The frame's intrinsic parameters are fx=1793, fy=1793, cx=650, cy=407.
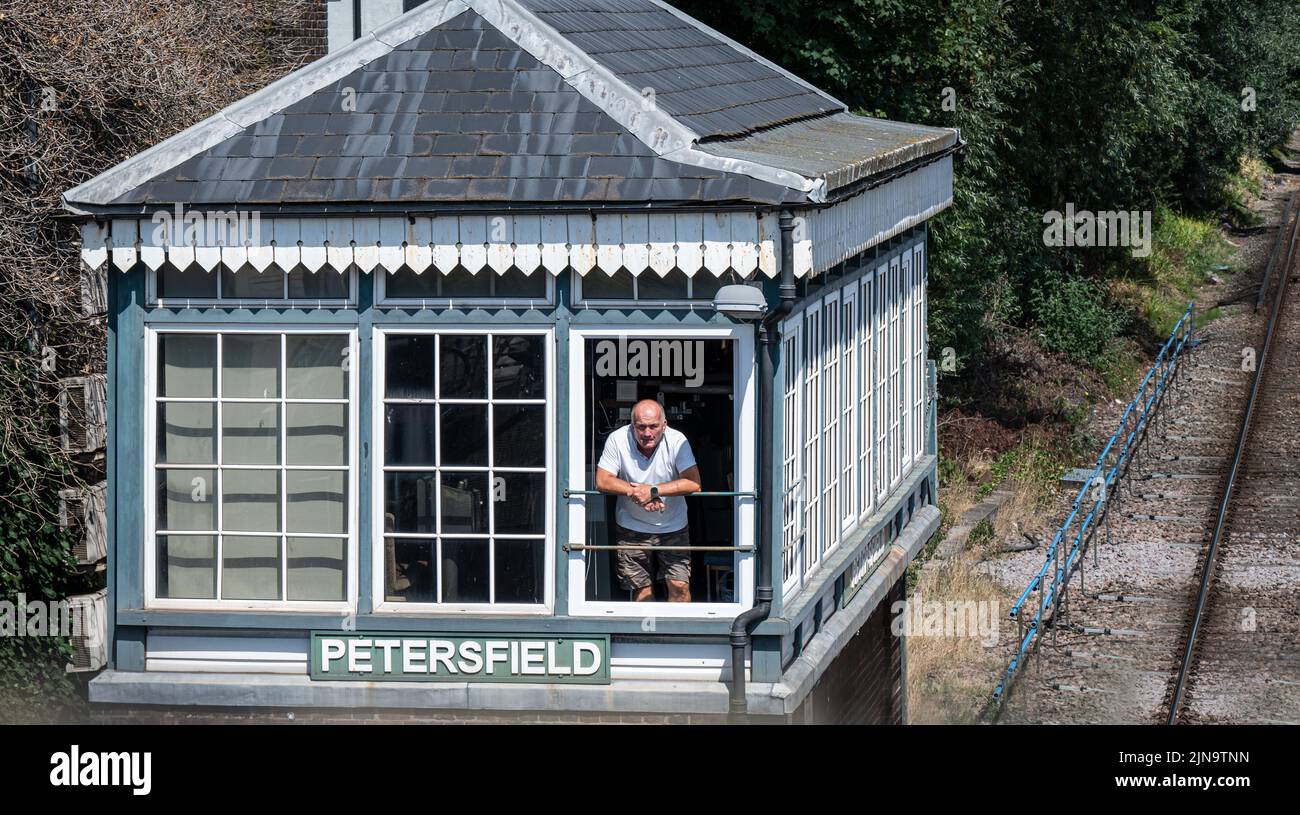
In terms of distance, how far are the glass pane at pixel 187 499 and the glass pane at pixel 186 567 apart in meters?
0.07

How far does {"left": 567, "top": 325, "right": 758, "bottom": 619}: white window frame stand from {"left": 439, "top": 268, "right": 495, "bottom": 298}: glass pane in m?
0.51

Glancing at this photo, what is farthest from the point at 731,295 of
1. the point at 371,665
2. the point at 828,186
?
the point at 371,665

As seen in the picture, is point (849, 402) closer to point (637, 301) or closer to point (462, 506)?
point (637, 301)

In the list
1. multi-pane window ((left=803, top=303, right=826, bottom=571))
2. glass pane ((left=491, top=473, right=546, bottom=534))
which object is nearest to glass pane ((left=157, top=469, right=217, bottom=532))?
glass pane ((left=491, top=473, right=546, bottom=534))

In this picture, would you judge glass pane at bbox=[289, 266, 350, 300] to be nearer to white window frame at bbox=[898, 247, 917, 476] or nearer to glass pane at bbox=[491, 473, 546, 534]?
glass pane at bbox=[491, 473, 546, 534]

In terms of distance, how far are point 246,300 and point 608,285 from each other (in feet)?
6.18

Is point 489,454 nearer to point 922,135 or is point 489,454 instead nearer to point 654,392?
point 654,392

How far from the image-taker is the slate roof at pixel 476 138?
28.9 ft

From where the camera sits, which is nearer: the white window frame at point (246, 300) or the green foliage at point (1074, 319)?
the white window frame at point (246, 300)

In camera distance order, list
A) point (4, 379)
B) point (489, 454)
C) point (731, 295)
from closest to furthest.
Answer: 1. point (731, 295)
2. point (489, 454)
3. point (4, 379)

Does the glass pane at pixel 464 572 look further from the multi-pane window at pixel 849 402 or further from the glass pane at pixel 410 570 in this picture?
the multi-pane window at pixel 849 402

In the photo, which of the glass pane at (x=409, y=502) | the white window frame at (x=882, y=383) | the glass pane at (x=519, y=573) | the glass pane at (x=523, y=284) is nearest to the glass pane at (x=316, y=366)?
the glass pane at (x=409, y=502)

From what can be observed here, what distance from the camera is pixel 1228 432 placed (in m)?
27.8

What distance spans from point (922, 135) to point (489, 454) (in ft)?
16.8
